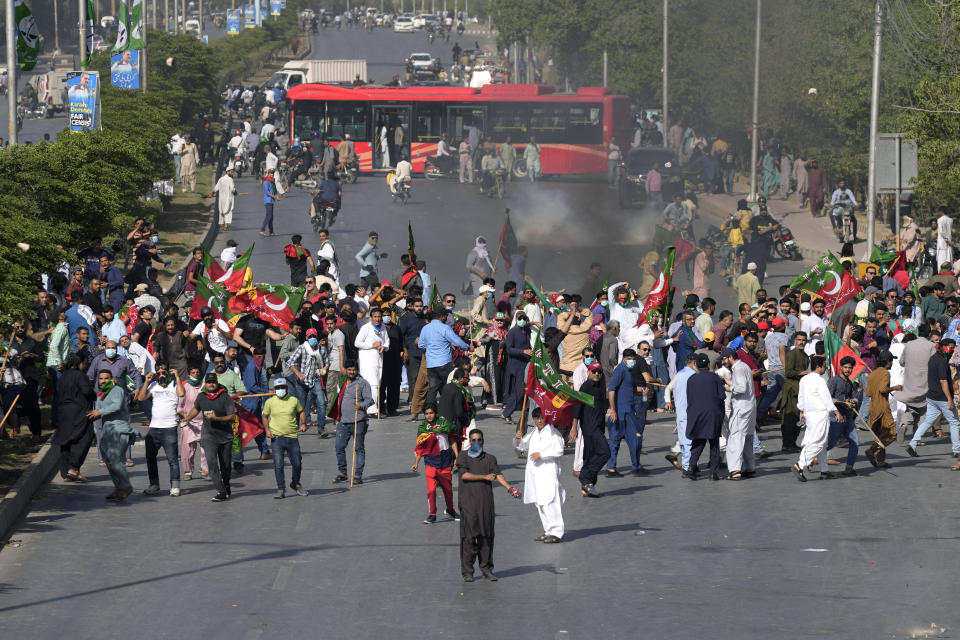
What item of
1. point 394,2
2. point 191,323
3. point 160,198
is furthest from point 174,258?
point 394,2

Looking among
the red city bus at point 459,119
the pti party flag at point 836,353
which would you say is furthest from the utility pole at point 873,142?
the red city bus at point 459,119

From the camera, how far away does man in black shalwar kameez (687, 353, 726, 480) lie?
16594 mm

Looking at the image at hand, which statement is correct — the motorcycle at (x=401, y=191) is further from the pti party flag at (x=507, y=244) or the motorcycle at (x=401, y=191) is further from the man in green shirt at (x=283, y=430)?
the man in green shirt at (x=283, y=430)

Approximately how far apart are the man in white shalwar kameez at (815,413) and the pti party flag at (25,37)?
52.1 feet

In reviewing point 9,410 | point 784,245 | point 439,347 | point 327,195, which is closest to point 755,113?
point 784,245

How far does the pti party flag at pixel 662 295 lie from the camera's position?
2042 cm

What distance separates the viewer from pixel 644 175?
44188 millimetres

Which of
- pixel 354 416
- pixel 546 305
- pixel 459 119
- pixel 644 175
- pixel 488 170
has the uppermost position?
pixel 459 119

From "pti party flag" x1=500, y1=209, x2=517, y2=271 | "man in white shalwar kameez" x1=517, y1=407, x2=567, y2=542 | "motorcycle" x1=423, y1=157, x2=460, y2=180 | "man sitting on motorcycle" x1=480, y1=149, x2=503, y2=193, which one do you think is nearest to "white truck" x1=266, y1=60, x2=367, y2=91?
"motorcycle" x1=423, y1=157, x2=460, y2=180

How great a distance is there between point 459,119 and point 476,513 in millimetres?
36162

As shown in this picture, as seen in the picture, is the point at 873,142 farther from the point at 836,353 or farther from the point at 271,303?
the point at 271,303

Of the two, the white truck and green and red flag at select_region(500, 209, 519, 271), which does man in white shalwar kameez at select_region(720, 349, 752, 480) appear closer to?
green and red flag at select_region(500, 209, 519, 271)

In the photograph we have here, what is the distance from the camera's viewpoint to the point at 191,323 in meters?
21.0

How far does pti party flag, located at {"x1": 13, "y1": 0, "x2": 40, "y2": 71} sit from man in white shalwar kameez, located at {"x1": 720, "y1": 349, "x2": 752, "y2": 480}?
15351 millimetres
